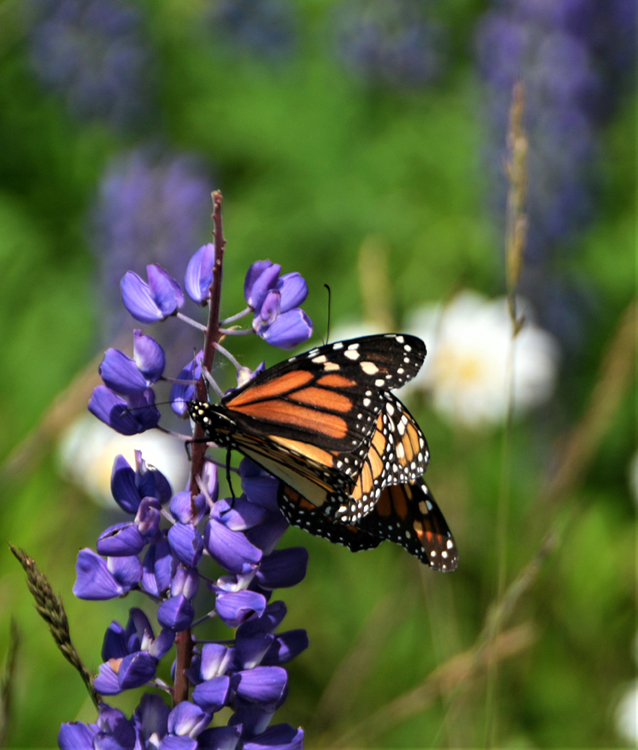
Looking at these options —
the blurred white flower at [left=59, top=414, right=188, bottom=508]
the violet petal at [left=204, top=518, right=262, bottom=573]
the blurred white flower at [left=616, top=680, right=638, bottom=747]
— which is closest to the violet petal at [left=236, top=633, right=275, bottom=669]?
the violet petal at [left=204, top=518, right=262, bottom=573]

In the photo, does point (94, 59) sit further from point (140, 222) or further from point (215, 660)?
point (215, 660)

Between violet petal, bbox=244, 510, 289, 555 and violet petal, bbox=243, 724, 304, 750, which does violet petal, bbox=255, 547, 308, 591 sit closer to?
violet petal, bbox=244, 510, 289, 555

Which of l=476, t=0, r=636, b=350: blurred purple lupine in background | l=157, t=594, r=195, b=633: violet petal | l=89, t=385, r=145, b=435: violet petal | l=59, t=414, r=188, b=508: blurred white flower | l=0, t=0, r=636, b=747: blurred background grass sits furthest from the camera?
l=476, t=0, r=636, b=350: blurred purple lupine in background

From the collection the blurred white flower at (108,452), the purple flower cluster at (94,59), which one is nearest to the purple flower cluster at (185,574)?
the blurred white flower at (108,452)

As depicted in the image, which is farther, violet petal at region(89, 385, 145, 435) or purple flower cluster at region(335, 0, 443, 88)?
purple flower cluster at region(335, 0, 443, 88)

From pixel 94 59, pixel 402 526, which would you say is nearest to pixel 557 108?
pixel 94 59

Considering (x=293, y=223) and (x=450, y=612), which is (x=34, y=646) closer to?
(x=450, y=612)

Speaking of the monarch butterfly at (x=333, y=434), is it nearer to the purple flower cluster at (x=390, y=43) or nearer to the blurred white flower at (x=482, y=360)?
the blurred white flower at (x=482, y=360)
